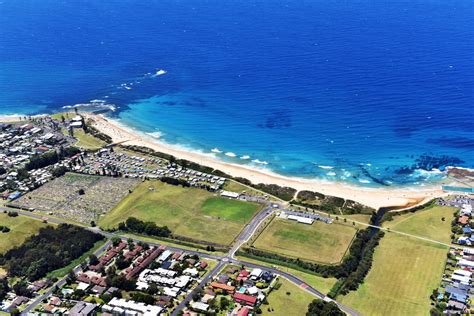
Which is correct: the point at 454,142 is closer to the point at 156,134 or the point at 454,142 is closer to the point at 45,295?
the point at 156,134

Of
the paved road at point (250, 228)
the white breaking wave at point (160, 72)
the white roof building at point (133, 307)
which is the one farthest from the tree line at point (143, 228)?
the white breaking wave at point (160, 72)

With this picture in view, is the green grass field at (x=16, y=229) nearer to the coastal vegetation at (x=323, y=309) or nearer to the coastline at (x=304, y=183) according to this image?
the coastline at (x=304, y=183)

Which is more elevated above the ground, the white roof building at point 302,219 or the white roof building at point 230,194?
the white roof building at point 230,194

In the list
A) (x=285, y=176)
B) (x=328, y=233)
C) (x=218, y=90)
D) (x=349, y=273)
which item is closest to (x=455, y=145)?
(x=285, y=176)

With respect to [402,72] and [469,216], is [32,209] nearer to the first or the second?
[469,216]

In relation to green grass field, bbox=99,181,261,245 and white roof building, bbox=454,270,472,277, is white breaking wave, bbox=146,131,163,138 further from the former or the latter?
white roof building, bbox=454,270,472,277

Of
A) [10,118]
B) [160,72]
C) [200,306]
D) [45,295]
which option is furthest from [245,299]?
[160,72]
